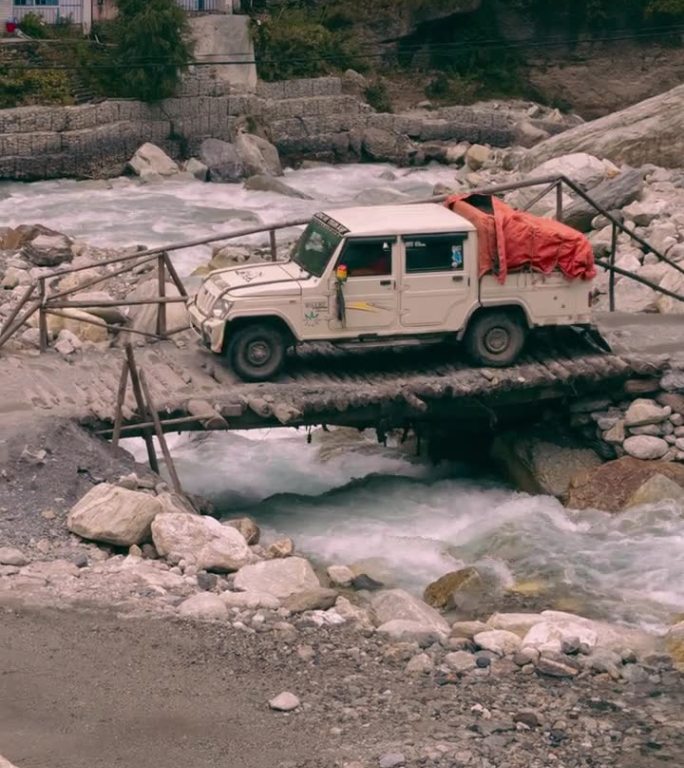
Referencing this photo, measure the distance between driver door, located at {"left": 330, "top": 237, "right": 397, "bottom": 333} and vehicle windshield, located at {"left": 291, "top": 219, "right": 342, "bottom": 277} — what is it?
226mm

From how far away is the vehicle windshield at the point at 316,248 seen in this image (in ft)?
65.9

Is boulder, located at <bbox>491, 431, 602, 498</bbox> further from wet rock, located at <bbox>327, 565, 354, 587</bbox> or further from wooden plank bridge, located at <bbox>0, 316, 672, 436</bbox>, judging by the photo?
wet rock, located at <bbox>327, 565, 354, 587</bbox>

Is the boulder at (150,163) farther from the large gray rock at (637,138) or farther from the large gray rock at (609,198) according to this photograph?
the large gray rock at (609,198)

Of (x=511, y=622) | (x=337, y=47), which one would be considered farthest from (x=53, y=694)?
(x=337, y=47)

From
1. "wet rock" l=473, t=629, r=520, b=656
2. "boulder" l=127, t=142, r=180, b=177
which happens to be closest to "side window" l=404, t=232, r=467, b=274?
"wet rock" l=473, t=629, r=520, b=656

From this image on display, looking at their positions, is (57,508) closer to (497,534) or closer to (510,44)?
(497,534)

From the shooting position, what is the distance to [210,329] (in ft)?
65.8

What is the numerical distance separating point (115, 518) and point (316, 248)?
15.3ft

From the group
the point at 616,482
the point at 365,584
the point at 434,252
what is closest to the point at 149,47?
the point at 434,252

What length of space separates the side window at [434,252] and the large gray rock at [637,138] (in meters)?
15.1

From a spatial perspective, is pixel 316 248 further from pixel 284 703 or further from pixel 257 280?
pixel 284 703

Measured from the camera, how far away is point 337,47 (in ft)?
170

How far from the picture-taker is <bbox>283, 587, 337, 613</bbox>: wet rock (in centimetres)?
1650

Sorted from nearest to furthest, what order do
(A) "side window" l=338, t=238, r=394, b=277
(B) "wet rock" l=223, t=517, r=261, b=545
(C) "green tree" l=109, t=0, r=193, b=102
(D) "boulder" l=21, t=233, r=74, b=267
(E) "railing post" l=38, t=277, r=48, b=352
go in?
(B) "wet rock" l=223, t=517, r=261, b=545
(A) "side window" l=338, t=238, r=394, b=277
(E) "railing post" l=38, t=277, r=48, b=352
(D) "boulder" l=21, t=233, r=74, b=267
(C) "green tree" l=109, t=0, r=193, b=102
